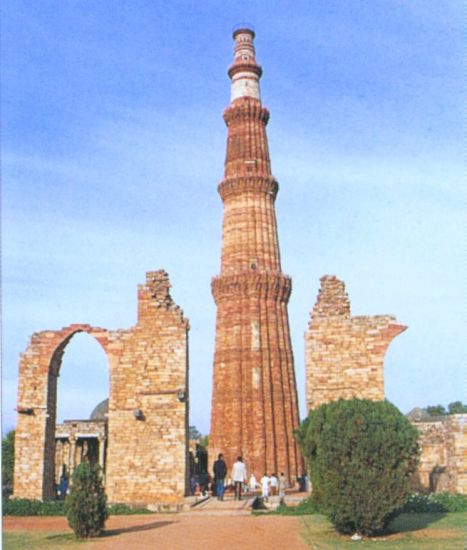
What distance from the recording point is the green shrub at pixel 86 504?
10.7 m

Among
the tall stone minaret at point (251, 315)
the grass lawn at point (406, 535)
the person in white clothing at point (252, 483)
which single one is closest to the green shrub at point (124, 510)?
the grass lawn at point (406, 535)

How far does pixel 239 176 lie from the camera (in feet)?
98.5

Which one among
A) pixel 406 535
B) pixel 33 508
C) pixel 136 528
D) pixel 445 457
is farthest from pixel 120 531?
pixel 445 457

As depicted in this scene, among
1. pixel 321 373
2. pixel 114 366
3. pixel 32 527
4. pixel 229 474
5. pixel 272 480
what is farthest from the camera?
pixel 229 474

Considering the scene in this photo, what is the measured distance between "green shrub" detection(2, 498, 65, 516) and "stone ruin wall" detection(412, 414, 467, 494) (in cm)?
847

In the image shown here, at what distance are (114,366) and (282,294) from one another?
43.8 ft

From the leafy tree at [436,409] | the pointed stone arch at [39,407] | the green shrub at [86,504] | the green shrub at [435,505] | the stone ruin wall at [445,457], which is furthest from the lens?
the leafy tree at [436,409]

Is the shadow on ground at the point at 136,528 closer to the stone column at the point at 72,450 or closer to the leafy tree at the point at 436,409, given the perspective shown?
the stone column at the point at 72,450

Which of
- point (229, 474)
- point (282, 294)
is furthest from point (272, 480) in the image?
point (282, 294)

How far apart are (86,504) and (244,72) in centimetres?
2463

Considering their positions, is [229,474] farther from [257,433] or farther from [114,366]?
[114,366]

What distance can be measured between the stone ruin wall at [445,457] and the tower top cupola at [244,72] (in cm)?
1667

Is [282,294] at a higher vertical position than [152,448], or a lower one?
higher

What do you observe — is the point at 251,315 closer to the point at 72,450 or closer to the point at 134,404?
the point at 72,450
